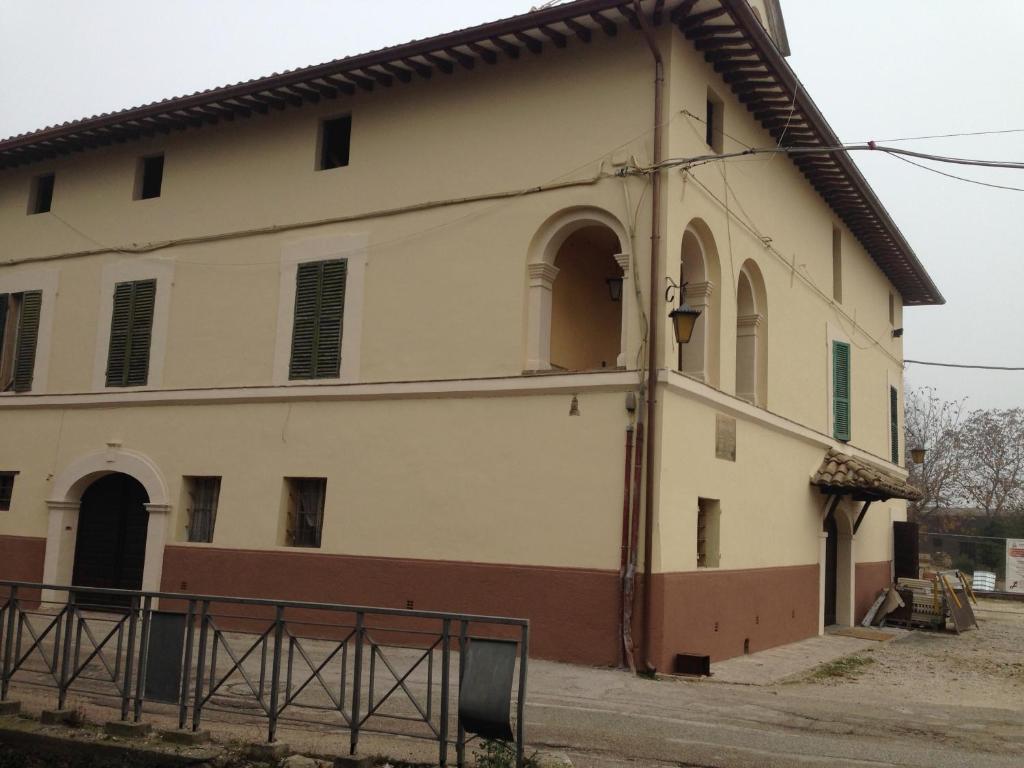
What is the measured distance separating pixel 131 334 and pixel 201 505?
3.13 metres

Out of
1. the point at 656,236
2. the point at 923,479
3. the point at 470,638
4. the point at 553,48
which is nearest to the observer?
the point at 470,638

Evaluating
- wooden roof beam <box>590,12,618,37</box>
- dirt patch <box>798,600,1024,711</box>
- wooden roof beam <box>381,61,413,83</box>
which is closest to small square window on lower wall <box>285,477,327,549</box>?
wooden roof beam <box>381,61,413,83</box>

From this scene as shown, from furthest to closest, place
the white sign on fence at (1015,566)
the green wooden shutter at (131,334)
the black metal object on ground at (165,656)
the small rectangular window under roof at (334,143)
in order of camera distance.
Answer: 1. the white sign on fence at (1015,566)
2. the green wooden shutter at (131,334)
3. the small rectangular window under roof at (334,143)
4. the black metal object on ground at (165,656)

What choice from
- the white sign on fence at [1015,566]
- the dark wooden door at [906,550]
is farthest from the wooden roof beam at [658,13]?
the white sign on fence at [1015,566]

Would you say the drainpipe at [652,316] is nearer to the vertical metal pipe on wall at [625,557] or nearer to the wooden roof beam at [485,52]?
the vertical metal pipe on wall at [625,557]

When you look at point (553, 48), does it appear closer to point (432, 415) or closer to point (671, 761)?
point (432, 415)

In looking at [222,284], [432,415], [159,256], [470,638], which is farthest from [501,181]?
[470,638]

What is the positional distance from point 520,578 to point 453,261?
4.35 metres

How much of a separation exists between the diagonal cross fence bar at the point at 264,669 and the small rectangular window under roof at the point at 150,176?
9.71m

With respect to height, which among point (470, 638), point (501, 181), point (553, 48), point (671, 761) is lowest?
point (671, 761)

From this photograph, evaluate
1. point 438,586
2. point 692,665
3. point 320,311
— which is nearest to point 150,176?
point 320,311

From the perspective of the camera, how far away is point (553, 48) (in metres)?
13.2

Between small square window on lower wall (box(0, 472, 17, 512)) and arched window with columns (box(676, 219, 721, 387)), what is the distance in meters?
11.3

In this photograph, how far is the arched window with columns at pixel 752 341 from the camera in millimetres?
15703
